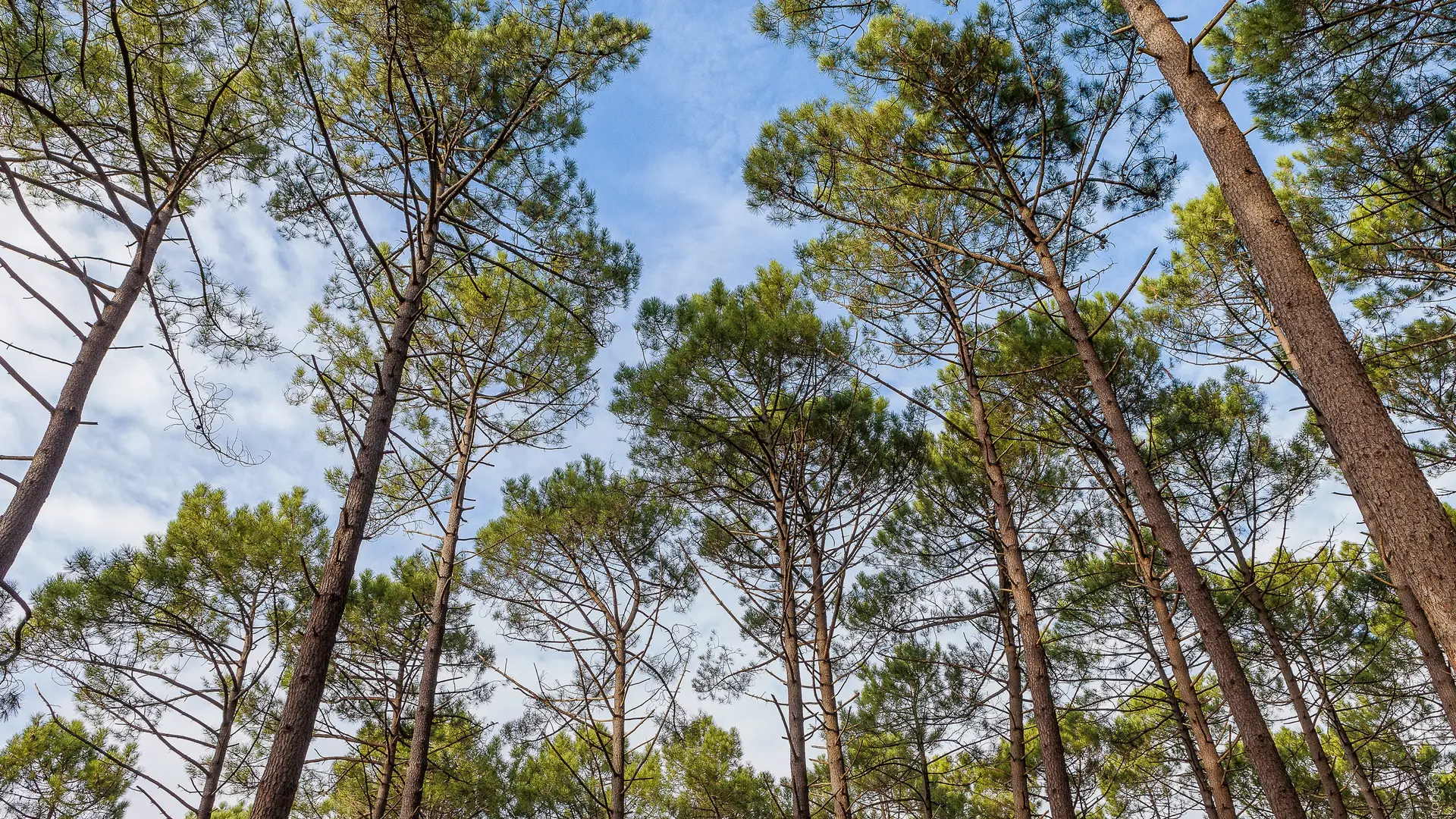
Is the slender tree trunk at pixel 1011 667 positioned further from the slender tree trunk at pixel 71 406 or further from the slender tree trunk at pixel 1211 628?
the slender tree trunk at pixel 71 406

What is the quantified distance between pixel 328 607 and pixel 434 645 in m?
2.57

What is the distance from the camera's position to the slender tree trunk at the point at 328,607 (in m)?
1.97

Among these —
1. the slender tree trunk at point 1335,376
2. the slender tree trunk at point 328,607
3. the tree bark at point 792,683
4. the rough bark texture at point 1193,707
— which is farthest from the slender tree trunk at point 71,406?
the rough bark texture at point 1193,707

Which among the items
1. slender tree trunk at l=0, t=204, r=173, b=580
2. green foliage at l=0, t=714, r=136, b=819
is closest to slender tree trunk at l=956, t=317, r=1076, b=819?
slender tree trunk at l=0, t=204, r=173, b=580

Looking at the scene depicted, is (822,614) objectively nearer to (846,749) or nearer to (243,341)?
(243,341)

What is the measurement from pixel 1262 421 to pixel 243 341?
31.9ft

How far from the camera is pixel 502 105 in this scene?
4039mm

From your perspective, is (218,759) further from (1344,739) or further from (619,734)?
(1344,739)

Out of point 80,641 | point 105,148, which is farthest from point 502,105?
point 80,641

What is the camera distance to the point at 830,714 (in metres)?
4.52

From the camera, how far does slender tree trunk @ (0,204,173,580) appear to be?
2471mm

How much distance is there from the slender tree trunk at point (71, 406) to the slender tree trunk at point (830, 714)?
3.87m

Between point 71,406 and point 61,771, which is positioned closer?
point 71,406

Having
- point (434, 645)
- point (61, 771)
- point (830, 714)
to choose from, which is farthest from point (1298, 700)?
point (61, 771)
